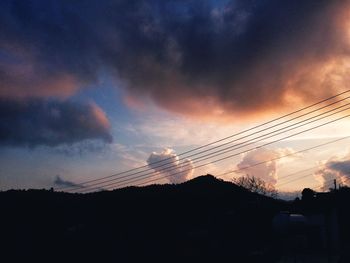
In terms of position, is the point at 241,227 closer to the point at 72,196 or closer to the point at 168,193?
the point at 168,193

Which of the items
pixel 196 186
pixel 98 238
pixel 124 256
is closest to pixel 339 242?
pixel 196 186

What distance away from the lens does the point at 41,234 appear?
109ft

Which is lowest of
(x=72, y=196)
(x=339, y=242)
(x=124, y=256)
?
(x=124, y=256)

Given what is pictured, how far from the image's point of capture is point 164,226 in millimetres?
31172

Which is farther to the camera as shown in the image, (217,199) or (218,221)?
(217,199)

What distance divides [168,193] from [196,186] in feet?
11.4

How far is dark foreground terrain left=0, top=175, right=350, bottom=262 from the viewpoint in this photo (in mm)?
29578

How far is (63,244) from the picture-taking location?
1230 inches

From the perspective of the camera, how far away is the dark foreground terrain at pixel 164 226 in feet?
97.0

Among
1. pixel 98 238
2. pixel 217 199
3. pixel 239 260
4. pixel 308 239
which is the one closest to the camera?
pixel 239 260

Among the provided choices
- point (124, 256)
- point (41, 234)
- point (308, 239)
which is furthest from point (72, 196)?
point (308, 239)

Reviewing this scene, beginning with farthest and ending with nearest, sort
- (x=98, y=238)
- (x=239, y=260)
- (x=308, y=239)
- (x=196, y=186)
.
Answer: (x=196, y=186) → (x=308, y=239) → (x=98, y=238) → (x=239, y=260)

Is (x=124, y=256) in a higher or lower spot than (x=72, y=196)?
lower

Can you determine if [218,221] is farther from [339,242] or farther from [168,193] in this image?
[339,242]
